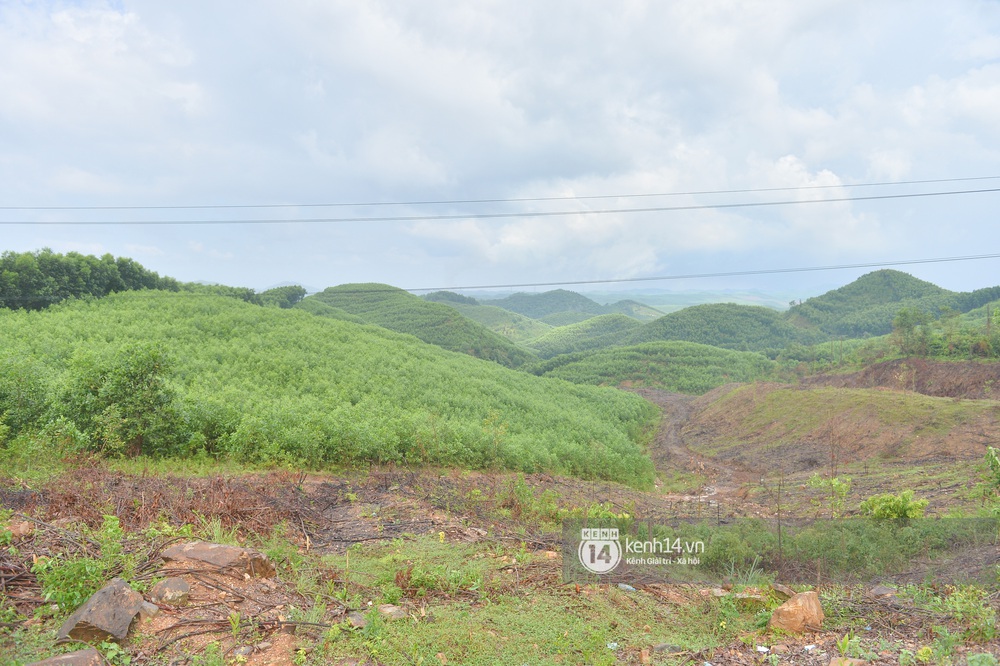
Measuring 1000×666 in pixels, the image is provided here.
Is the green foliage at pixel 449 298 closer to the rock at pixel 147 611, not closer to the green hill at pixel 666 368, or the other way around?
the green hill at pixel 666 368

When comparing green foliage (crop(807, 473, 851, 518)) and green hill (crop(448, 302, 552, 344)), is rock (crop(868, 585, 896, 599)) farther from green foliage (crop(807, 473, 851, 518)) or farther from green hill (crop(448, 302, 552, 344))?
green hill (crop(448, 302, 552, 344))

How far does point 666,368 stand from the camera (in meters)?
65.3

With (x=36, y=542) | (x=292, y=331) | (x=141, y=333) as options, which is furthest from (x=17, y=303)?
(x=36, y=542)

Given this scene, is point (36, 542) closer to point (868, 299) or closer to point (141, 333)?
point (141, 333)

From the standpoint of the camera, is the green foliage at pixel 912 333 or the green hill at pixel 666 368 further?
the green hill at pixel 666 368

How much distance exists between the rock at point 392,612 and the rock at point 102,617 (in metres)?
2.32

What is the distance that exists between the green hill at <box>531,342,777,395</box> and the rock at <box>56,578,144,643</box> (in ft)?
194

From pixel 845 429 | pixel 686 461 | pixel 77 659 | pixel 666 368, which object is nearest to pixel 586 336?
pixel 666 368

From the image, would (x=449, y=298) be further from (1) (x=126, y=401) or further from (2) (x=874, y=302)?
(1) (x=126, y=401)

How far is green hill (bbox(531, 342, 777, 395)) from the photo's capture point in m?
61.1

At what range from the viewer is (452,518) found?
9.67m

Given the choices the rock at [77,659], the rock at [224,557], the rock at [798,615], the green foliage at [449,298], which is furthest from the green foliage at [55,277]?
the green foliage at [449,298]

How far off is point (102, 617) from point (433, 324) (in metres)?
76.8

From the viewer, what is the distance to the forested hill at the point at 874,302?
3546 inches
